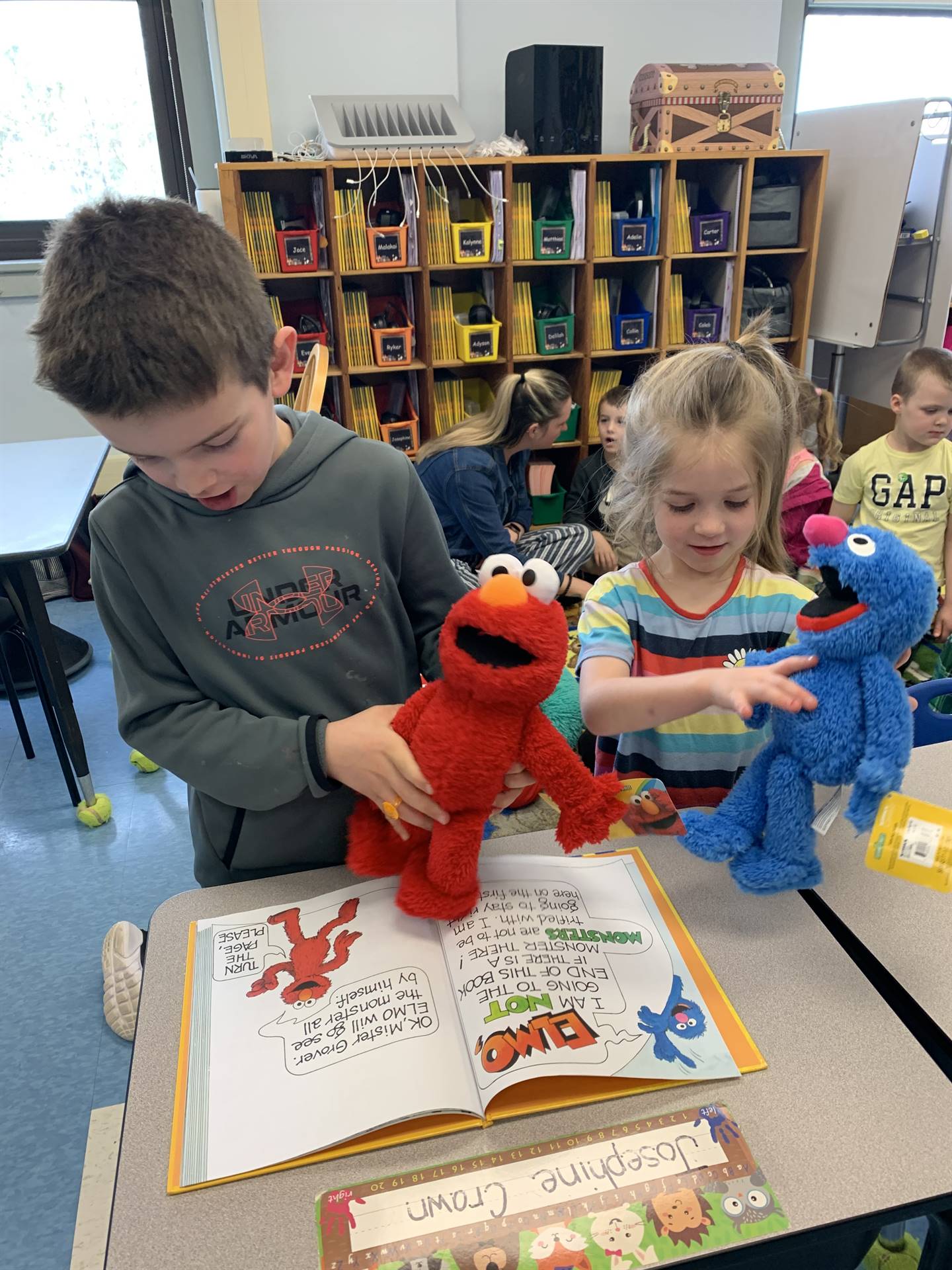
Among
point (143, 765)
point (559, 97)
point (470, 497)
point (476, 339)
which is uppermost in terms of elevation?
point (559, 97)

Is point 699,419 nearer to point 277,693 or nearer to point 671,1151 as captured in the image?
point 277,693

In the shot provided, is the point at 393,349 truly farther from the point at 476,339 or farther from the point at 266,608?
the point at 266,608

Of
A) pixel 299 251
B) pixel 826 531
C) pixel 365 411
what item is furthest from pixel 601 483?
pixel 826 531

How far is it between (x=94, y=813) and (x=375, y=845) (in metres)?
1.70

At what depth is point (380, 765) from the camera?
0.77 meters

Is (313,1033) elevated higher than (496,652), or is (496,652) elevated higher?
(496,652)

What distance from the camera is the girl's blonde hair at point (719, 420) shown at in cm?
96

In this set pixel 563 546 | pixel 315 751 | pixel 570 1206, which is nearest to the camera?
pixel 570 1206

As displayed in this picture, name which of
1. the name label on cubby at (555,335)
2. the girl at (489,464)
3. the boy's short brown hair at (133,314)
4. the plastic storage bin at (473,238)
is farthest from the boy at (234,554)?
the name label on cubby at (555,335)

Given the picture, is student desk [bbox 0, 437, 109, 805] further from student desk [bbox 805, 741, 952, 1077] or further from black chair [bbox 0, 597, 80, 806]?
student desk [bbox 805, 741, 952, 1077]

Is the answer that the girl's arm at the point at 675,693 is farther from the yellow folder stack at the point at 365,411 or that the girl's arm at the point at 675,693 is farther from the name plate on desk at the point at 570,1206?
the yellow folder stack at the point at 365,411

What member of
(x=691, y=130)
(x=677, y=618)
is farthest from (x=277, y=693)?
(x=691, y=130)

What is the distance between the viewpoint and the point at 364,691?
0.95 m

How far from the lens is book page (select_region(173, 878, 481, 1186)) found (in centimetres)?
65
